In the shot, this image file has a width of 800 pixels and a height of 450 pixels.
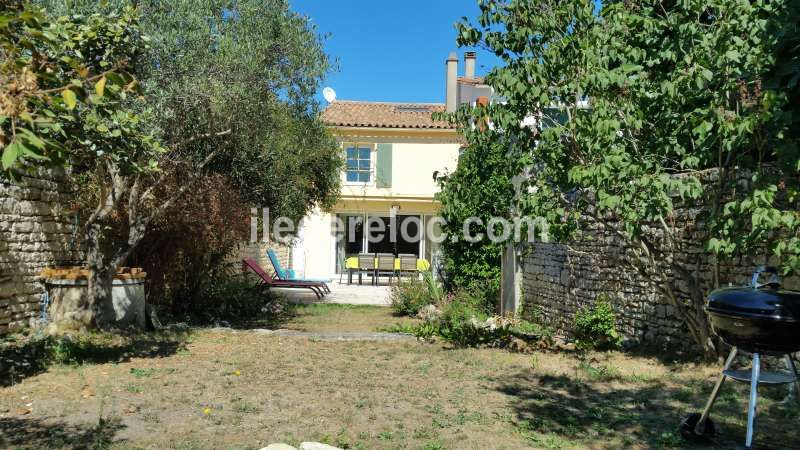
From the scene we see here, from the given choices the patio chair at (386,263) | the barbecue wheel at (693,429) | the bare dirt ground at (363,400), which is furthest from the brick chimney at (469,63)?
the barbecue wheel at (693,429)

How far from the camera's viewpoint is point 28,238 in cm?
727

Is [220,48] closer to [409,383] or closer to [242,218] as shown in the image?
Result: [242,218]

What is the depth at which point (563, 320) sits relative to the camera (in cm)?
933

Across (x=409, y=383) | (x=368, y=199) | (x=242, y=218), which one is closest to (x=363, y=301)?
(x=242, y=218)

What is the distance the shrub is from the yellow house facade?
12528 mm

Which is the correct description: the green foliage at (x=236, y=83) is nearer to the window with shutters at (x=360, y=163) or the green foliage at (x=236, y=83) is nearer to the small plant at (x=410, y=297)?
the small plant at (x=410, y=297)

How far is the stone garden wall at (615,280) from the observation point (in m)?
6.58

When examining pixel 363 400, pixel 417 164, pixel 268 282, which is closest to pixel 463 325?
pixel 363 400

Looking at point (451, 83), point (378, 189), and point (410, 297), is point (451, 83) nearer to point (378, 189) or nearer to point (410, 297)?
point (378, 189)

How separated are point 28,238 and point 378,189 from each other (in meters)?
14.3

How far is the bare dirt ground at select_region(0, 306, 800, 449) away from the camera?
418 centimetres

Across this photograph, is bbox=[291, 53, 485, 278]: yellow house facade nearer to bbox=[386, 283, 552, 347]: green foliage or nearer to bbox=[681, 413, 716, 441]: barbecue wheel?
bbox=[386, 283, 552, 347]: green foliage

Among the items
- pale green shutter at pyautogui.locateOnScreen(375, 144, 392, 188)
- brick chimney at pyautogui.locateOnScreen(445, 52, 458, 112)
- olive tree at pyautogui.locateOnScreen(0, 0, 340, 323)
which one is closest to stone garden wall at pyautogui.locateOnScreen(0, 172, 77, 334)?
olive tree at pyautogui.locateOnScreen(0, 0, 340, 323)

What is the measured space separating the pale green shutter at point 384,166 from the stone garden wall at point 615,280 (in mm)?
10591
